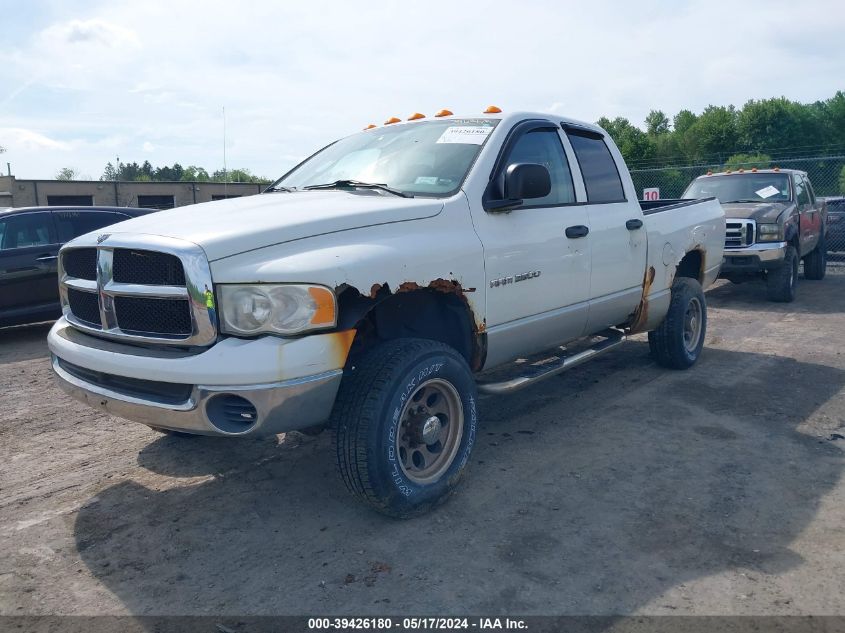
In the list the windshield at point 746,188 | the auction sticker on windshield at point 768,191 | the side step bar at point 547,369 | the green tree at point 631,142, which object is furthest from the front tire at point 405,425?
the green tree at point 631,142

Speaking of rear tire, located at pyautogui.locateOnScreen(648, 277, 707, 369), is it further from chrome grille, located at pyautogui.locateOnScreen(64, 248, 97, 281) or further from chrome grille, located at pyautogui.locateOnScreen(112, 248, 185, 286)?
chrome grille, located at pyautogui.locateOnScreen(64, 248, 97, 281)

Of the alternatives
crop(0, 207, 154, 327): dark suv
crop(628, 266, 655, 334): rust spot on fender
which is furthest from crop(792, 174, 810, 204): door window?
crop(0, 207, 154, 327): dark suv

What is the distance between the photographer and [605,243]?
4.87 metres

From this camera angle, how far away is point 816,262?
1281 centimetres

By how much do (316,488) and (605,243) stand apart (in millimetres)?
2546

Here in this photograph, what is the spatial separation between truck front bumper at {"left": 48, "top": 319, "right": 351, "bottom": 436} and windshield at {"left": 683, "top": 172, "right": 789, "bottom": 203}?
950cm

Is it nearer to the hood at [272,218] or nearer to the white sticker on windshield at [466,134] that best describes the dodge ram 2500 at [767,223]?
the white sticker on windshield at [466,134]

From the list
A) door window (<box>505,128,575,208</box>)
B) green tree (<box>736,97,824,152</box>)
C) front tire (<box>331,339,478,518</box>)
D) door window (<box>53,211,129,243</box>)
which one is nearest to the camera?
front tire (<box>331,339,478,518</box>)

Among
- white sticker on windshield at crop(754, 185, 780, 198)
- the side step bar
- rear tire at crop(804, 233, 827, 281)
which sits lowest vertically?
rear tire at crop(804, 233, 827, 281)

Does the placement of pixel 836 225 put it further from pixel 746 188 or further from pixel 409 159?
pixel 409 159

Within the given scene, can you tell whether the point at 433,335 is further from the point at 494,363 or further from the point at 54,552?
the point at 54,552

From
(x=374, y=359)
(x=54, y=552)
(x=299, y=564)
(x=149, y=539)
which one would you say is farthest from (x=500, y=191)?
(x=54, y=552)

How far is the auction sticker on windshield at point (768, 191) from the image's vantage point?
11.0 metres

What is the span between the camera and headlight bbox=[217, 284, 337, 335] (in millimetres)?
2994
